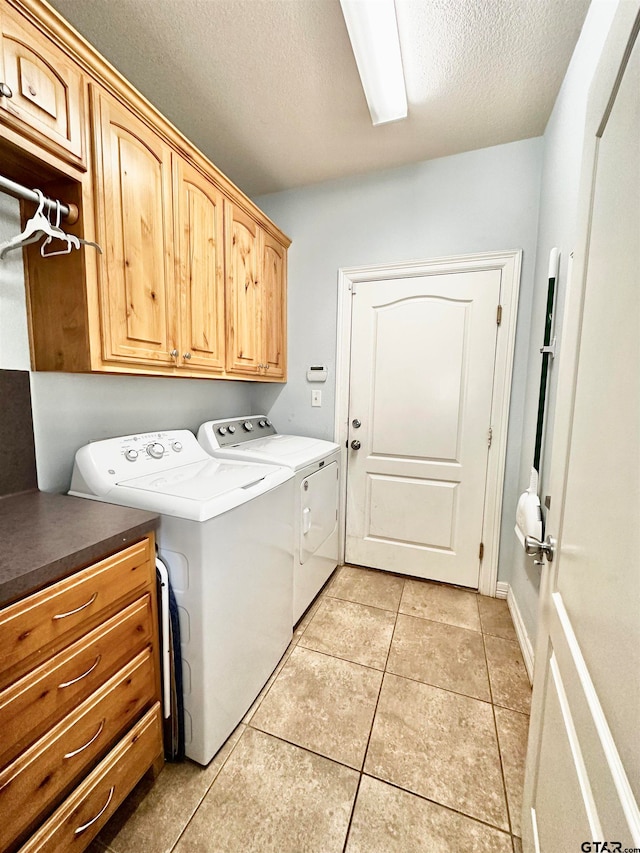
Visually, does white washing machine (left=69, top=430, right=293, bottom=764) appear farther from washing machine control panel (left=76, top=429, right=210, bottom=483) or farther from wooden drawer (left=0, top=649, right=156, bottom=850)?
wooden drawer (left=0, top=649, right=156, bottom=850)

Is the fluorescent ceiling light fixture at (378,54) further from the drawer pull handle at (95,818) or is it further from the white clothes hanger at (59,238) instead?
the drawer pull handle at (95,818)

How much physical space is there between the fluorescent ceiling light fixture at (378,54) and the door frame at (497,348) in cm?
76

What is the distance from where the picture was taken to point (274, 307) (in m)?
2.38

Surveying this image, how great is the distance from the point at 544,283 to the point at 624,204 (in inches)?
55.4

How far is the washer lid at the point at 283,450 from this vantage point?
1775 mm

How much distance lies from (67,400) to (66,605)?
0.95m

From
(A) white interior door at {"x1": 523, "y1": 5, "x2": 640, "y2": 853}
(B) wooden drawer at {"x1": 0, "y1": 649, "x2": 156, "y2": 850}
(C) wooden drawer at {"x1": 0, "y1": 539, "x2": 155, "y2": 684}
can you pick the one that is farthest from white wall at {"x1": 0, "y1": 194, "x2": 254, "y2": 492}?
(A) white interior door at {"x1": 523, "y1": 5, "x2": 640, "y2": 853}

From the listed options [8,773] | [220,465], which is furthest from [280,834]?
[220,465]

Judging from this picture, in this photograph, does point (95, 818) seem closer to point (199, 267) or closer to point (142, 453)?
point (142, 453)

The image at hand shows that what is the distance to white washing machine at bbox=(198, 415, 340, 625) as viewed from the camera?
1.80m

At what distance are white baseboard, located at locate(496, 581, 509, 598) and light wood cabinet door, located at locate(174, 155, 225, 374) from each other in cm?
215

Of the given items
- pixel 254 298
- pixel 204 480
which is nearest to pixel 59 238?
pixel 204 480

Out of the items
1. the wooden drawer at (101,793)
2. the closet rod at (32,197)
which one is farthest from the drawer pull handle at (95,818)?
the closet rod at (32,197)

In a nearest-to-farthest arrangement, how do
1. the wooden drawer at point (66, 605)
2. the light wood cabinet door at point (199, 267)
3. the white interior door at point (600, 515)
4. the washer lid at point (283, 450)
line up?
the white interior door at point (600, 515), the wooden drawer at point (66, 605), the light wood cabinet door at point (199, 267), the washer lid at point (283, 450)
